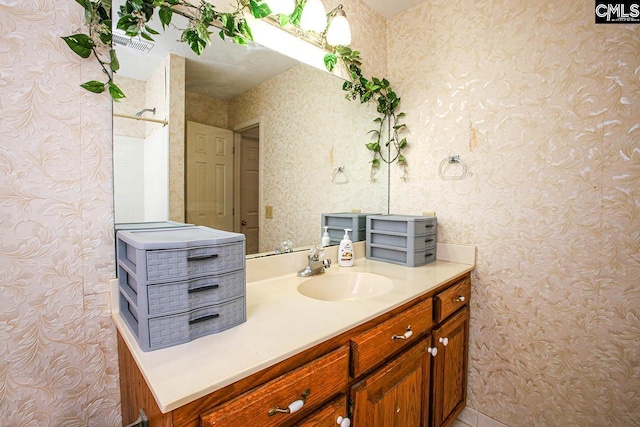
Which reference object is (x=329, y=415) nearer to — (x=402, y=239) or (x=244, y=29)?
(x=402, y=239)

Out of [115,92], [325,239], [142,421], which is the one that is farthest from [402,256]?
[115,92]

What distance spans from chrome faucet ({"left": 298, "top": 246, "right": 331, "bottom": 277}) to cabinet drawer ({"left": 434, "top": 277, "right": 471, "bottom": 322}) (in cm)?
53

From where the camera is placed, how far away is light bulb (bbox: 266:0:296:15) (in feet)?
4.16

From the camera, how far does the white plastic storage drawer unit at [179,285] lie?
2.23ft

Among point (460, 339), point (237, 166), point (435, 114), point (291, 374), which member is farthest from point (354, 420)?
point (435, 114)

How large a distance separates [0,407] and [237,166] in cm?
99

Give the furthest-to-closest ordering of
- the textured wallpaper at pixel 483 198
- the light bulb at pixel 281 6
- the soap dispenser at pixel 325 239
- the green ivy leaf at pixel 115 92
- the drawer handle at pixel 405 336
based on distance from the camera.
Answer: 1. the soap dispenser at pixel 325 239
2. the light bulb at pixel 281 6
3. the drawer handle at pixel 405 336
4. the green ivy leaf at pixel 115 92
5. the textured wallpaper at pixel 483 198

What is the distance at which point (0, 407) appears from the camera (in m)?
0.76

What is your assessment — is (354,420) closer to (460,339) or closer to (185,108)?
(460,339)

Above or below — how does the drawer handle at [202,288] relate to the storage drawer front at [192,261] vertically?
below

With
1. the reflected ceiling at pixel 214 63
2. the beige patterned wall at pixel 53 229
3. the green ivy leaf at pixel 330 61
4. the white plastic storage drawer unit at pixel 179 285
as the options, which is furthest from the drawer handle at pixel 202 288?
the green ivy leaf at pixel 330 61

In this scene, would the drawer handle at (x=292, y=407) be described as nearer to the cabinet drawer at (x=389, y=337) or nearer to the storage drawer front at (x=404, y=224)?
the cabinet drawer at (x=389, y=337)

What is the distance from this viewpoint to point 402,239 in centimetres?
159

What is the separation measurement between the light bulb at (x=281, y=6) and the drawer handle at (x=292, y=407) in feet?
4.79
